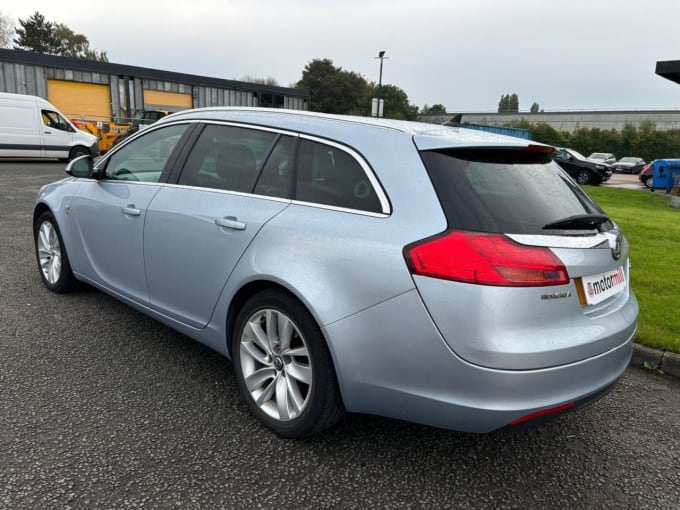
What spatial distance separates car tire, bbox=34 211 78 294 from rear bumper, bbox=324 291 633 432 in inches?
123

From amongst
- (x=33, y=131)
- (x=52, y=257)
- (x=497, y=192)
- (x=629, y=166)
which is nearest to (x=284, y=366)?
(x=497, y=192)

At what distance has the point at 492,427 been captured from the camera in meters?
2.13

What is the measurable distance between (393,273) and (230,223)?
40.6 inches

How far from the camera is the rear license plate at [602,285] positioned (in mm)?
2269

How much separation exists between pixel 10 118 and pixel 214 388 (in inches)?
723

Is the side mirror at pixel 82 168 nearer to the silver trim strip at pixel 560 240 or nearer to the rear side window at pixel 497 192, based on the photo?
the rear side window at pixel 497 192

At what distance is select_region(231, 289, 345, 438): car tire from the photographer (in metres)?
2.42

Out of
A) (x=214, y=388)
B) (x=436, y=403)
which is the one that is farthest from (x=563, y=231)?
(x=214, y=388)

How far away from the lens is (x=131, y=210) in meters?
3.51

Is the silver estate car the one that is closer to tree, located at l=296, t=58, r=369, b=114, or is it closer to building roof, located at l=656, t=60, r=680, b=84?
building roof, located at l=656, t=60, r=680, b=84

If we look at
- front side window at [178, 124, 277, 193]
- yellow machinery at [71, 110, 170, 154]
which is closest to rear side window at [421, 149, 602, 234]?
front side window at [178, 124, 277, 193]

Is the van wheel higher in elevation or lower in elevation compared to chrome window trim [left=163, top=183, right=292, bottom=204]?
lower

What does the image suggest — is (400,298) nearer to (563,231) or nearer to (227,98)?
(563,231)

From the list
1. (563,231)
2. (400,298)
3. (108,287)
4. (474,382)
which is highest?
(563,231)
